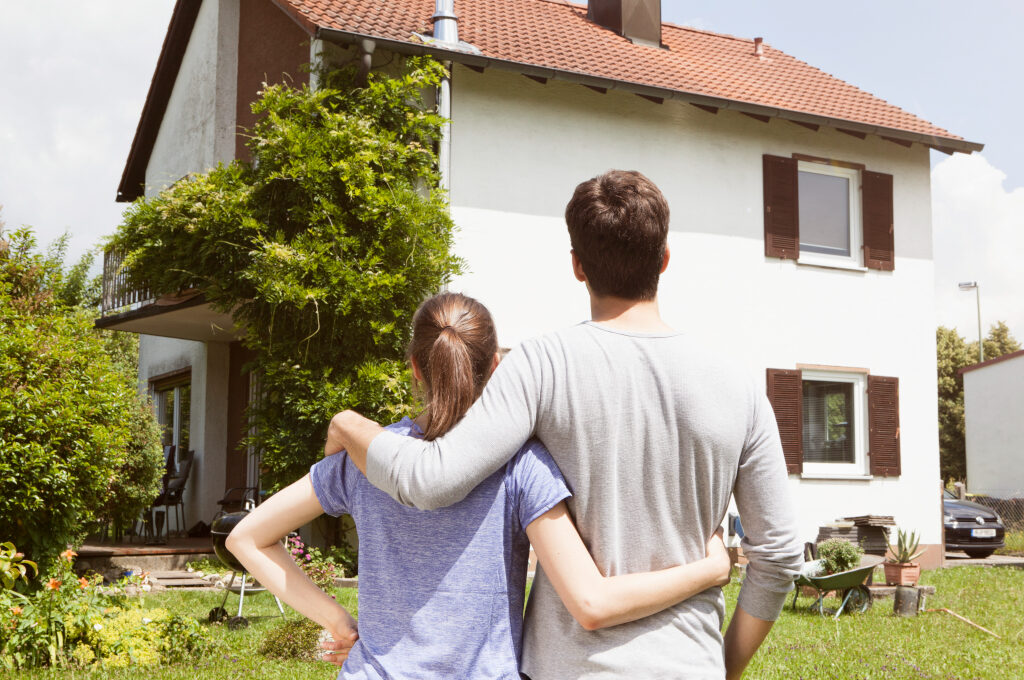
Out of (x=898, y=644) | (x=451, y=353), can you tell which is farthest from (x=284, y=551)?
(x=898, y=644)

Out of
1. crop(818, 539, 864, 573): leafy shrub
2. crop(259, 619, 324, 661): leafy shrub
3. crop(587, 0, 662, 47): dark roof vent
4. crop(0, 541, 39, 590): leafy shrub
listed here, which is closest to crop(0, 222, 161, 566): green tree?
crop(0, 541, 39, 590): leafy shrub

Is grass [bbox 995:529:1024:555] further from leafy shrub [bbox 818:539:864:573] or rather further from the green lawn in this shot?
leafy shrub [bbox 818:539:864:573]

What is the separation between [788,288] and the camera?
46.2 ft

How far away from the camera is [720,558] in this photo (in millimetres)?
1909

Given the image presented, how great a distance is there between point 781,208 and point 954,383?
1149 inches

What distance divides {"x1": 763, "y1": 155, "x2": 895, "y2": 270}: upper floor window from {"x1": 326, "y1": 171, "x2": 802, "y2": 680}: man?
1283 centimetres

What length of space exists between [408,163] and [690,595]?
1010cm

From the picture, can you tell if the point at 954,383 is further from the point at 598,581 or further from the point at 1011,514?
the point at 598,581

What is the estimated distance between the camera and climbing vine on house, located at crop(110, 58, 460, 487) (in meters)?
10.7

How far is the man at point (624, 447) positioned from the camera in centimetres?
184

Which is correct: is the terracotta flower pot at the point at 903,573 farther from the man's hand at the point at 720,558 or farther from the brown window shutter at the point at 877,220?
the man's hand at the point at 720,558

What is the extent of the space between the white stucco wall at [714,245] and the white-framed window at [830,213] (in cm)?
26

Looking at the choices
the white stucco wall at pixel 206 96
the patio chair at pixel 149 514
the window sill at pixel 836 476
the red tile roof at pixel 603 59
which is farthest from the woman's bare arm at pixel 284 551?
the patio chair at pixel 149 514

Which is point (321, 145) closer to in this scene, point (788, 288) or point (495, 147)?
point (495, 147)
